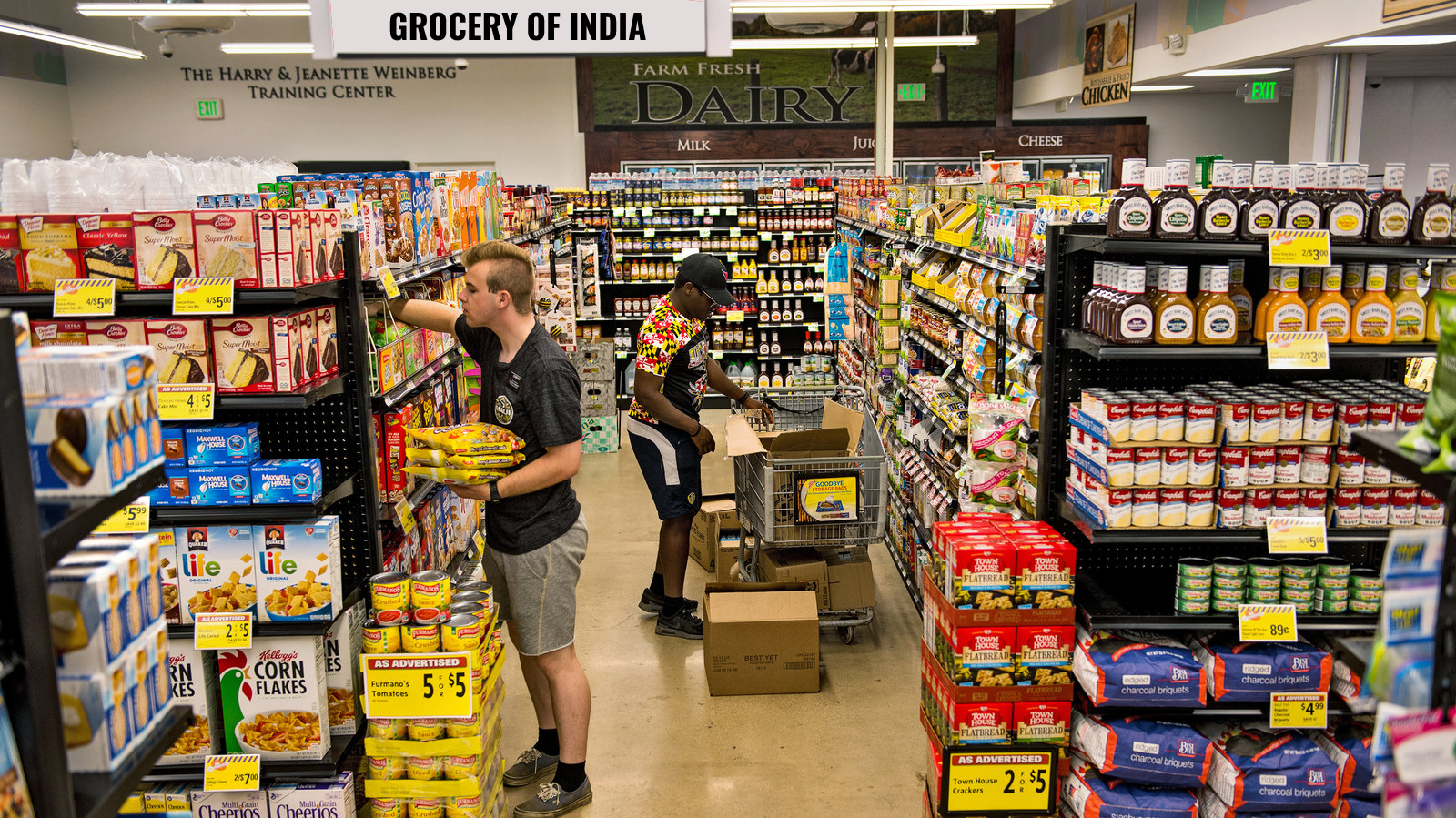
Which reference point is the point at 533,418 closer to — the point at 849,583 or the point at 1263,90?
the point at 849,583

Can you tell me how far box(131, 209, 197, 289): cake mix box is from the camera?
9.39 feet

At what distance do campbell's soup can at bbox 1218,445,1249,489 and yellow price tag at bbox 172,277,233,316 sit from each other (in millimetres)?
2937

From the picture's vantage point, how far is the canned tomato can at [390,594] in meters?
3.09

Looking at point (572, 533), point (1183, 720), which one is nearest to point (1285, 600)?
point (1183, 720)

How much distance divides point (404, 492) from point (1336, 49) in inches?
321

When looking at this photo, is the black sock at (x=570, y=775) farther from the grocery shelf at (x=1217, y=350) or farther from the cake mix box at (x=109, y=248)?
the grocery shelf at (x=1217, y=350)

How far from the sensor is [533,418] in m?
3.29

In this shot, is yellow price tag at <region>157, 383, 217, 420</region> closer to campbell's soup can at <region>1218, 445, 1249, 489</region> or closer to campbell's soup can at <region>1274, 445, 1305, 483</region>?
campbell's soup can at <region>1218, 445, 1249, 489</region>

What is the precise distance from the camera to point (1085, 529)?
2996mm

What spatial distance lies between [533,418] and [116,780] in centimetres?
190

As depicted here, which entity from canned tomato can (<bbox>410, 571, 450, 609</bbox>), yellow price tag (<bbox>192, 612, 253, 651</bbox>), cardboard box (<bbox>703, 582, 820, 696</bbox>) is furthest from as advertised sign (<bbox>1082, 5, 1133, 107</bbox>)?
yellow price tag (<bbox>192, 612, 253, 651</bbox>)

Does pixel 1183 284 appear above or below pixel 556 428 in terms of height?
above

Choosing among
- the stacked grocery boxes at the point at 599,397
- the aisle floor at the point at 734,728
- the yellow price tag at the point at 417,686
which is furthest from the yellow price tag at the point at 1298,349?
the stacked grocery boxes at the point at 599,397

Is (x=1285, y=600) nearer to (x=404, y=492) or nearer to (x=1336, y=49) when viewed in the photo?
(x=404, y=492)
